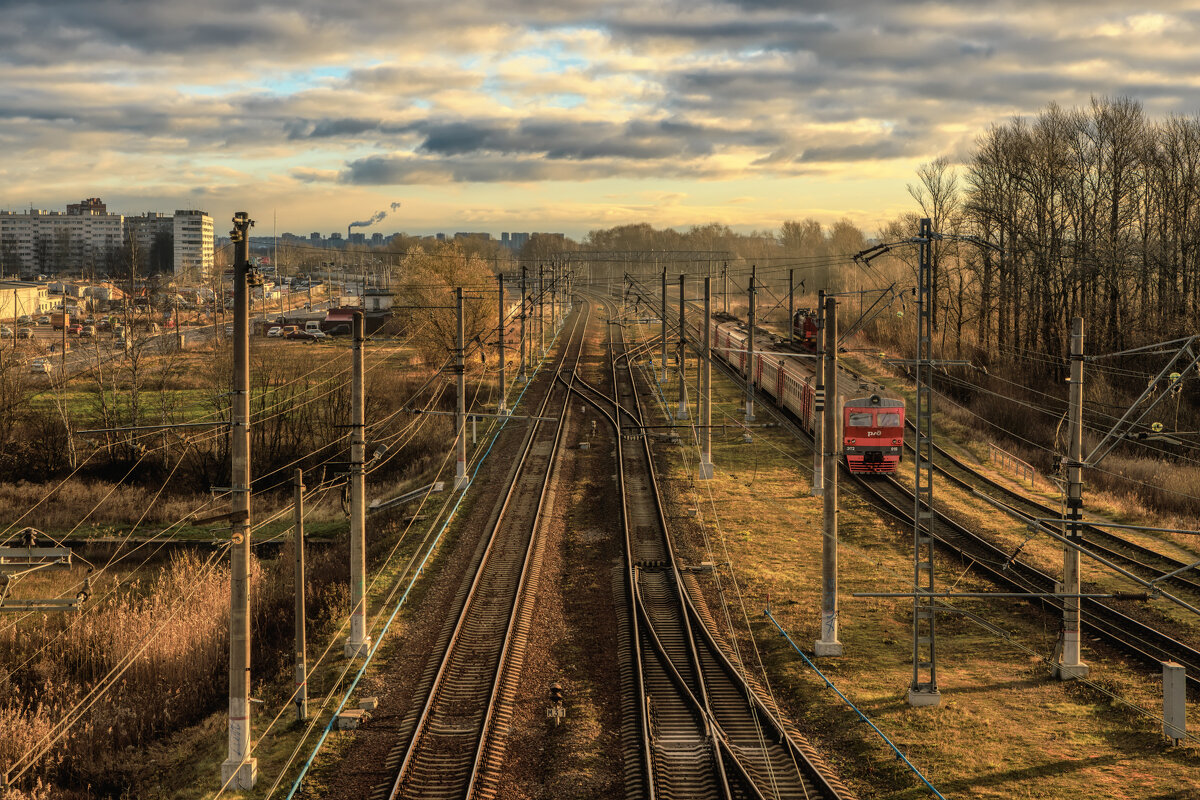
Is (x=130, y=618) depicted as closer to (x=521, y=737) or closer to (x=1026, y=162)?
(x=521, y=737)

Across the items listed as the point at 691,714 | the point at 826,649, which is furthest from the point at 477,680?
the point at 826,649

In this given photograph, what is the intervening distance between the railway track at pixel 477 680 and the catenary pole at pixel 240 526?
1920 mm

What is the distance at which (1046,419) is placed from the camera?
43.5 metres

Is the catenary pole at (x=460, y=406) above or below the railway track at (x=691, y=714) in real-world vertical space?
above

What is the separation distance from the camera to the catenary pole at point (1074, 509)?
15.8m

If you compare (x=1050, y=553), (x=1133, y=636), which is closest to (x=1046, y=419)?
(x=1050, y=553)

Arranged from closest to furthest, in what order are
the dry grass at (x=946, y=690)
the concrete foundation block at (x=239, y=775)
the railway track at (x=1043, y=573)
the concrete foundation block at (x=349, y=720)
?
1. the concrete foundation block at (x=239, y=775)
2. the dry grass at (x=946, y=690)
3. the concrete foundation block at (x=349, y=720)
4. the railway track at (x=1043, y=573)

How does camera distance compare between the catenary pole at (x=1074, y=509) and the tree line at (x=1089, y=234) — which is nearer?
the catenary pole at (x=1074, y=509)

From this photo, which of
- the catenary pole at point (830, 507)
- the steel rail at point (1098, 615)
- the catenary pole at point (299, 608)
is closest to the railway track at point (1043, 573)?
the steel rail at point (1098, 615)

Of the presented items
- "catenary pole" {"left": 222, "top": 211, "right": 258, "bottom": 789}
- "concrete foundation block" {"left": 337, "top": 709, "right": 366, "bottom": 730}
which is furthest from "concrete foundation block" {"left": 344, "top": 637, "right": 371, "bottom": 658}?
"catenary pole" {"left": 222, "top": 211, "right": 258, "bottom": 789}

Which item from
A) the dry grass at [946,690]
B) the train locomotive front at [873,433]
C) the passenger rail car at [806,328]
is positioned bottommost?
the dry grass at [946,690]

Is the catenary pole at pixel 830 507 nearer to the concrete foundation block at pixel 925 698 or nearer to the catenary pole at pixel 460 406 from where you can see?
the concrete foundation block at pixel 925 698

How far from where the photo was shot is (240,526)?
41.4 feet

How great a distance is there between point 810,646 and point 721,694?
9.72 ft
